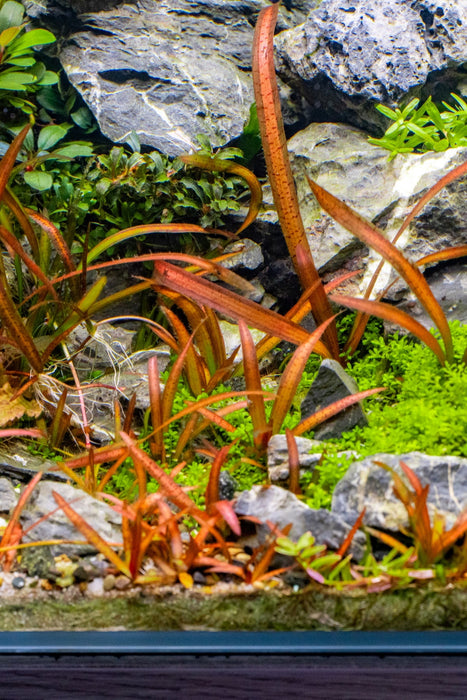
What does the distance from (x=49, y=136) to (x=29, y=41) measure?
1.59 ft

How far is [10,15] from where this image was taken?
3.12m

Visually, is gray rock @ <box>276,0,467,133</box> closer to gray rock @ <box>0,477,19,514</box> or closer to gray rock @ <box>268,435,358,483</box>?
gray rock @ <box>268,435,358,483</box>

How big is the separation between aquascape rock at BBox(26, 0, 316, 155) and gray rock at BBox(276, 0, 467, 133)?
14.3 inches

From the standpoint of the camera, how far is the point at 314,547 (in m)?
1.39

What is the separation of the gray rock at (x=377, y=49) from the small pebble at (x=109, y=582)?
2698mm

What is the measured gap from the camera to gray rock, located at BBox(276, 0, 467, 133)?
3037 mm

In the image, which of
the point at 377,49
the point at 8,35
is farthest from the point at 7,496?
the point at 377,49

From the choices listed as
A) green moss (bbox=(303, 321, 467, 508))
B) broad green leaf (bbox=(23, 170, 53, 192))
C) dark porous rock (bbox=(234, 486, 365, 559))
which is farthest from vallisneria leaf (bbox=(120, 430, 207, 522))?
broad green leaf (bbox=(23, 170, 53, 192))

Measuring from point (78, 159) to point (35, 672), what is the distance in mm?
2651

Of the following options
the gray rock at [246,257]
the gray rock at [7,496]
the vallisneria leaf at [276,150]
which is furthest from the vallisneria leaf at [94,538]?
the gray rock at [246,257]

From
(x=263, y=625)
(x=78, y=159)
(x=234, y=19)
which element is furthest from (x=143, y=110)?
(x=263, y=625)

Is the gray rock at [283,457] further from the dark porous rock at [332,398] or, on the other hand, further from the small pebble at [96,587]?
the small pebble at [96,587]

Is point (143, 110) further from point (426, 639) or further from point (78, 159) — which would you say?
point (426, 639)

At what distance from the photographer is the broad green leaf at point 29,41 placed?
9.77 ft
